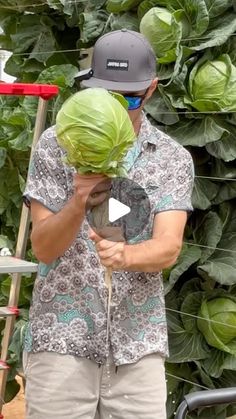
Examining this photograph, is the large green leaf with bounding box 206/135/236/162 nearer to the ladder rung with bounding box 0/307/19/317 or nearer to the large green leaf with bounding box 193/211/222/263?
the large green leaf with bounding box 193/211/222/263

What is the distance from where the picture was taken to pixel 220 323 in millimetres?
3213

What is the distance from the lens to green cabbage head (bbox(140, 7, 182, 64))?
313 centimetres

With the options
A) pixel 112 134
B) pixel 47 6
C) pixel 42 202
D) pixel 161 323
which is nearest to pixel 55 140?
pixel 42 202

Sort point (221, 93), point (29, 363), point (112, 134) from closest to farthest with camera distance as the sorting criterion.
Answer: point (112, 134)
point (29, 363)
point (221, 93)

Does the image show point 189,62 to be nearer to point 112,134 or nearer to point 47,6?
point 47,6

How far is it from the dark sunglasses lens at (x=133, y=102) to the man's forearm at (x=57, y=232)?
0.32 m

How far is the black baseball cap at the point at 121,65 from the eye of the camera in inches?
81.0

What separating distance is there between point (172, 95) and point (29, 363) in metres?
1.39

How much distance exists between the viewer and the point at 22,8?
151 inches

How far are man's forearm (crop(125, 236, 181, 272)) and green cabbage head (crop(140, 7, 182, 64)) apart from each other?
123 cm

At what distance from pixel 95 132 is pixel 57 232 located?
0.85 feet

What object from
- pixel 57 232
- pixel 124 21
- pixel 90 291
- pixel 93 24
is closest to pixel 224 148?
pixel 124 21

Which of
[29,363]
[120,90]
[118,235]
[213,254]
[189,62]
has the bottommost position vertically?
[213,254]

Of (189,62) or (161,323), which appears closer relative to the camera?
(161,323)
